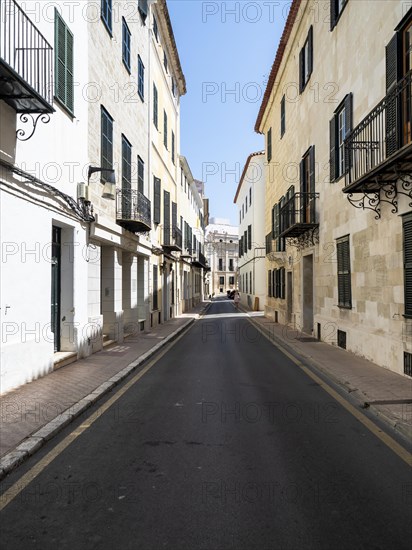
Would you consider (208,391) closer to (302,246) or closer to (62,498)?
(62,498)

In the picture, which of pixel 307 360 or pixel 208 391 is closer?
pixel 208 391

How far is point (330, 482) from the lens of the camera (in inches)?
153

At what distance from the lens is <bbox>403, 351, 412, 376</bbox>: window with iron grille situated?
797 centimetres

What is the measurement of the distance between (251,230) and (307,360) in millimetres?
28297

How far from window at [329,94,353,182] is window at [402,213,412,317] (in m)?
3.89

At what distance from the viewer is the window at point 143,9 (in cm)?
1709

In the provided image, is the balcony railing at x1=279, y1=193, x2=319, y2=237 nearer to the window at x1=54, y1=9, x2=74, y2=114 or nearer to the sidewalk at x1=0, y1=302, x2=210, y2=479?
the sidewalk at x1=0, y1=302, x2=210, y2=479

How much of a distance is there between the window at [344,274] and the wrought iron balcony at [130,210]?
6303mm

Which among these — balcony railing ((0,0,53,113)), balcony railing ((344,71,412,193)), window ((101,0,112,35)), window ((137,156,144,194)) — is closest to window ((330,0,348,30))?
balcony railing ((344,71,412,193))

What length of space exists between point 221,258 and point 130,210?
2966 inches


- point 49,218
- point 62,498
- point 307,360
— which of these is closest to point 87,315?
point 49,218

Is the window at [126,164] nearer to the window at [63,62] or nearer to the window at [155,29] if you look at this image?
the window at [63,62]

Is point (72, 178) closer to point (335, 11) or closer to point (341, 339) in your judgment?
point (341, 339)

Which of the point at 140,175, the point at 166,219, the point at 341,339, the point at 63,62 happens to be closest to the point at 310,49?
the point at 140,175
